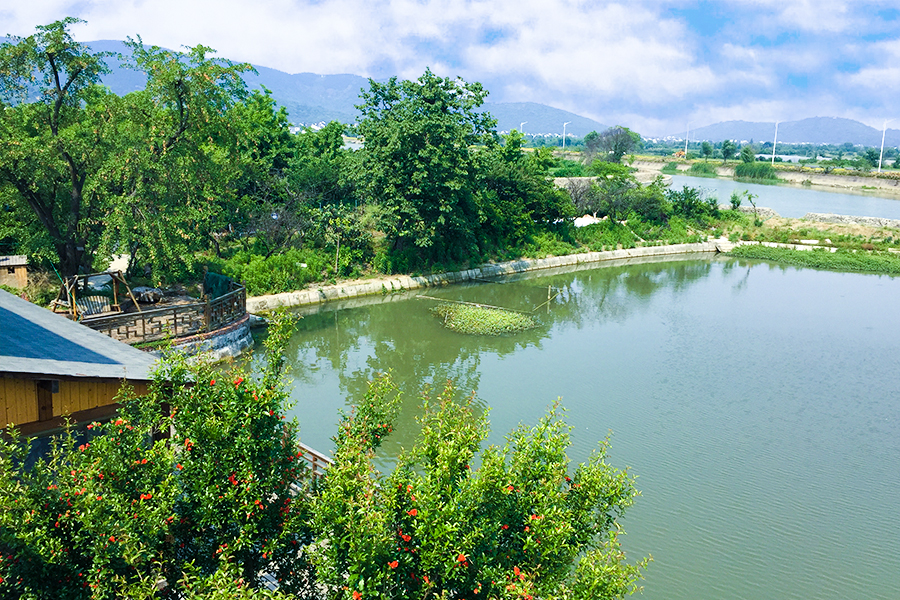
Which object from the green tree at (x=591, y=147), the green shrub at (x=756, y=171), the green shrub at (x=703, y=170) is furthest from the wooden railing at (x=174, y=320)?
the green shrub at (x=703, y=170)

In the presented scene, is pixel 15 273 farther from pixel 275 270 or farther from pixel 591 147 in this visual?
pixel 591 147

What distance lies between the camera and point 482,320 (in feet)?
72.1

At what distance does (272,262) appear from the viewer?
23688 mm

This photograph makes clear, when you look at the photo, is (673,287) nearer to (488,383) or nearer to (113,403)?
(488,383)

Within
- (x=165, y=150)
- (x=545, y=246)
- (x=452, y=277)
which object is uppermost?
(x=165, y=150)

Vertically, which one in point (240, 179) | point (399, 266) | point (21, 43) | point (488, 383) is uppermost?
point (21, 43)

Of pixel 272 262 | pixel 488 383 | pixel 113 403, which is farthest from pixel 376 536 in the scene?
pixel 272 262

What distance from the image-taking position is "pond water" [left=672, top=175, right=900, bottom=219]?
55875 millimetres

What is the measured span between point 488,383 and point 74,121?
13.1 m

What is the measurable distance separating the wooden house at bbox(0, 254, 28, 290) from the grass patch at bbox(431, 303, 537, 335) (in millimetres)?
12226

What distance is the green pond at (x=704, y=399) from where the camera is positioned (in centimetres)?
1023

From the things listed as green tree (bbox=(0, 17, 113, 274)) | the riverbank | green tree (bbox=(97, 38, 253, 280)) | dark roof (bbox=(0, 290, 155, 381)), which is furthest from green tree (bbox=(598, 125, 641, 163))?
dark roof (bbox=(0, 290, 155, 381))

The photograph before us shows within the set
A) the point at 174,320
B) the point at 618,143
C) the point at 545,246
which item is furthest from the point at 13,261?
the point at 618,143

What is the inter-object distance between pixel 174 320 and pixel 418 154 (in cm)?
1377
